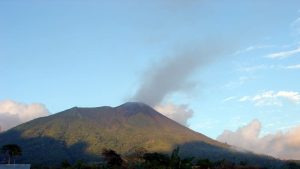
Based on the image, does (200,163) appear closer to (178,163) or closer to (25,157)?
(178,163)

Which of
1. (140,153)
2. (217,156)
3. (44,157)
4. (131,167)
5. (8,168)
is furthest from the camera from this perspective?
(217,156)

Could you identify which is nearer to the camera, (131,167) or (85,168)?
(131,167)

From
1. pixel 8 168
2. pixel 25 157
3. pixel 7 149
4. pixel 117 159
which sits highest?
pixel 25 157

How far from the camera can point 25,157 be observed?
185750 millimetres

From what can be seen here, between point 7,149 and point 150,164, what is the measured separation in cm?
5879

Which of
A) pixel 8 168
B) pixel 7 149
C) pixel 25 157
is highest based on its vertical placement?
pixel 25 157

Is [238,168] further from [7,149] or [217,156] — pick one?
[217,156]

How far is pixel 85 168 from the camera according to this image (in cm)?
4566

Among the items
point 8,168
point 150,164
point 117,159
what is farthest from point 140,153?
point 8,168

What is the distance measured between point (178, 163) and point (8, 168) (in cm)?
1506

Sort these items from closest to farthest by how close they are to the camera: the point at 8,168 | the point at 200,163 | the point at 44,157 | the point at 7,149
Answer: the point at 8,168 → the point at 200,163 → the point at 7,149 → the point at 44,157

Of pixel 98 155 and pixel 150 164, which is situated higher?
pixel 98 155

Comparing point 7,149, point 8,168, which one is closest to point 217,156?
point 7,149

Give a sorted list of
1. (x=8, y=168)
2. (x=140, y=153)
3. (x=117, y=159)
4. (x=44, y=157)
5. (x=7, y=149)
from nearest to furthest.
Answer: (x=8, y=168), (x=117, y=159), (x=140, y=153), (x=7, y=149), (x=44, y=157)
